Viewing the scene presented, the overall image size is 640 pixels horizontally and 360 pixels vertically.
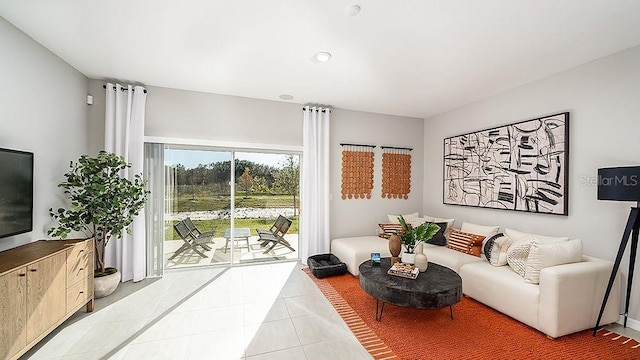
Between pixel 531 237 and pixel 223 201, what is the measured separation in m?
4.18

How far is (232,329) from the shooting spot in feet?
8.31

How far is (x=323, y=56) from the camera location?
285cm

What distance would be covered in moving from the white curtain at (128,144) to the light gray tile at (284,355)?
2.55 metres

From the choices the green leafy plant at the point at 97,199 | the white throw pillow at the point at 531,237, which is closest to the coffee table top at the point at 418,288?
the white throw pillow at the point at 531,237

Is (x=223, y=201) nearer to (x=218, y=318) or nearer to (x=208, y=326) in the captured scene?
(x=218, y=318)

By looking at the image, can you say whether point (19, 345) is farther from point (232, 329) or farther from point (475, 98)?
point (475, 98)

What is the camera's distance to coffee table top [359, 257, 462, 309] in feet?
7.78

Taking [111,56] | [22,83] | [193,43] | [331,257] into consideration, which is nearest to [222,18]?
[193,43]

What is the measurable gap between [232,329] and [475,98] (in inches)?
178

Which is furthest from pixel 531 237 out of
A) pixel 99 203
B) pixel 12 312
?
pixel 99 203

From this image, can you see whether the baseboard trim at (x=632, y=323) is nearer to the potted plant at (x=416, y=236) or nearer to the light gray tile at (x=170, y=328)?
the potted plant at (x=416, y=236)

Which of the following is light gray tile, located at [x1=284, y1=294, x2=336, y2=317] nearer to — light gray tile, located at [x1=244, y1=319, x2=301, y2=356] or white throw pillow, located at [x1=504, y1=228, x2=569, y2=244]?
light gray tile, located at [x1=244, y1=319, x2=301, y2=356]

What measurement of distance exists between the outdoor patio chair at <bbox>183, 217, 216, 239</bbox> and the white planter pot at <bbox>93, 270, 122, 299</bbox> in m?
1.08

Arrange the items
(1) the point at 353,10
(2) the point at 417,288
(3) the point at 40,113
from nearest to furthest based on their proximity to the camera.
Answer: (1) the point at 353,10 → (2) the point at 417,288 → (3) the point at 40,113
